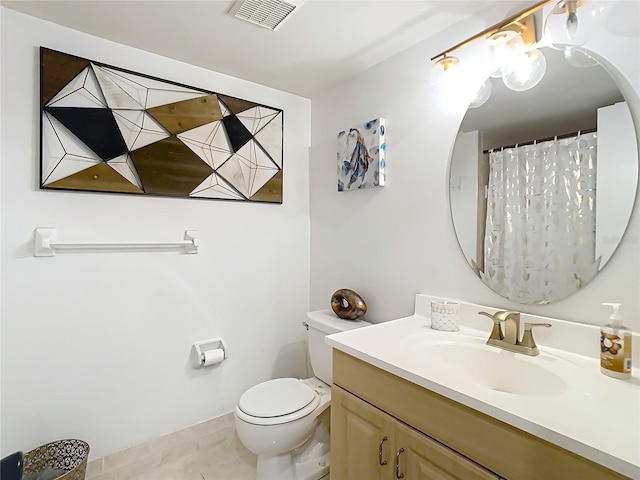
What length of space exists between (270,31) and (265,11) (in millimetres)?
153

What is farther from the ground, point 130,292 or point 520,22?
point 520,22

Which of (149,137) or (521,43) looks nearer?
(521,43)

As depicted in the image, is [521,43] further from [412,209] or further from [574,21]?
[412,209]

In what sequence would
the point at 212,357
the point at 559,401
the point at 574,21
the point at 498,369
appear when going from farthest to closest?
the point at 212,357, the point at 498,369, the point at 574,21, the point at 559,401

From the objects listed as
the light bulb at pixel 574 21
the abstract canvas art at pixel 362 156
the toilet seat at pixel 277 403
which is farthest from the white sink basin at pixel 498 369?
the light bulb at pixel 574 21

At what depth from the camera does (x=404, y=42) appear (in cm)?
162

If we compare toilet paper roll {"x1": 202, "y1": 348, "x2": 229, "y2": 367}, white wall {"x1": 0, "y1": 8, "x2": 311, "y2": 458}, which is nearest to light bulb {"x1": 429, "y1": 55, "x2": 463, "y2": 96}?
white wall {"x1": 0, "y1": 8, "x2": 311, "y2": 458}

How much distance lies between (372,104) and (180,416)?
6.76ft

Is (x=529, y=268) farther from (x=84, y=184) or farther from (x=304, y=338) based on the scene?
(x=84, y=184)

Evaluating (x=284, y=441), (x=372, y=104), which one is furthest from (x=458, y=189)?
(x=284, y=441)

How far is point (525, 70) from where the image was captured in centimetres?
122

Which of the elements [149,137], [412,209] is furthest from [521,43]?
[149,137]

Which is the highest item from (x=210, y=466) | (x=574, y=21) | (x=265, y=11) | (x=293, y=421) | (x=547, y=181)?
(x=265, y=11)

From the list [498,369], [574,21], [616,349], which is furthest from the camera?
[498,369]
